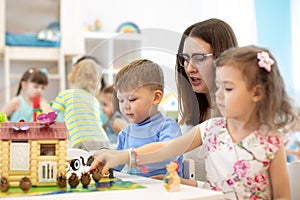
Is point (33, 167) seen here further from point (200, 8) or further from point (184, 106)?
point (200, 8)

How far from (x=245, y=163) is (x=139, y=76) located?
0.34m

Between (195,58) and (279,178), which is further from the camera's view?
(195,58)

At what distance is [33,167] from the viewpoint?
94 cm

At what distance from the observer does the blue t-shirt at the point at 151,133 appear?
1.18 m

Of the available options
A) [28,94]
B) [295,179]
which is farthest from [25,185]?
[28,94]

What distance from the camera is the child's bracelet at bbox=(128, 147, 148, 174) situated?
1054mm

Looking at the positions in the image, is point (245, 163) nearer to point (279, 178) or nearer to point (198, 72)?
point (279, 178)

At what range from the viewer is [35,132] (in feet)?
3.20

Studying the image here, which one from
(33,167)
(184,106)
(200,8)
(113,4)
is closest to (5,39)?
(113,4)

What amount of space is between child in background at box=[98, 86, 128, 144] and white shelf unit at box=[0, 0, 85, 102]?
2.35 m

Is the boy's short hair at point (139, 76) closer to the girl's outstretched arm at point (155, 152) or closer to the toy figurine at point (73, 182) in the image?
the girl's outstretched arm at point (155, 152)

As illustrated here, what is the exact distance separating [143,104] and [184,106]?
0.18 m

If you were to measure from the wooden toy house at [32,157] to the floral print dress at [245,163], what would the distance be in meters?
0.36

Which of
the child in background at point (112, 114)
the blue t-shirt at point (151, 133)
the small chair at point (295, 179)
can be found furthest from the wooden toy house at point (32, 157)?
the small chair at point (295, 179)
